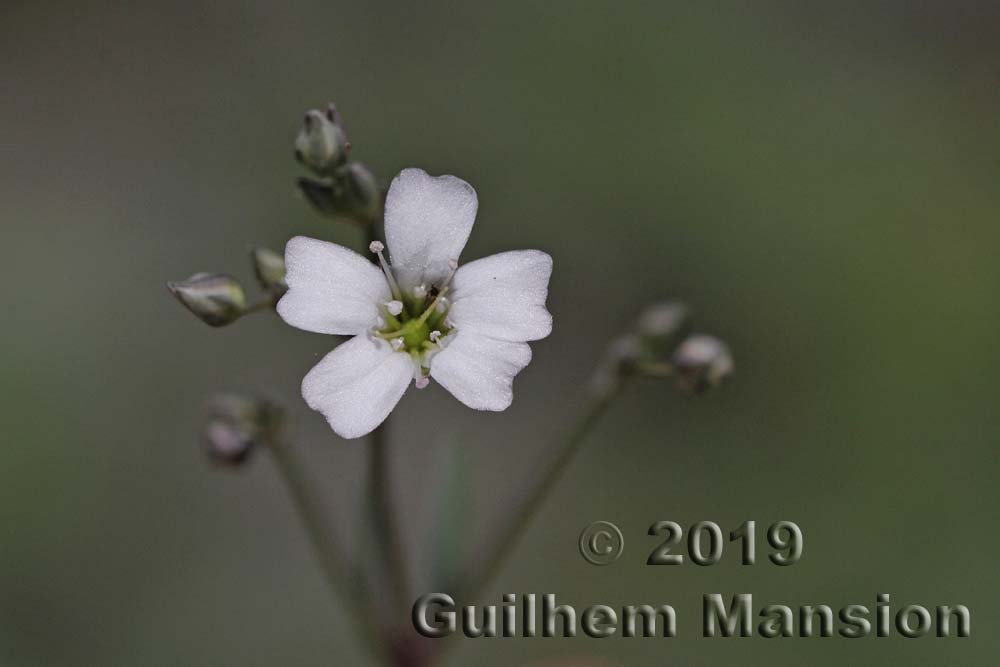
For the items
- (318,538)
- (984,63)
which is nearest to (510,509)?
(318,538)

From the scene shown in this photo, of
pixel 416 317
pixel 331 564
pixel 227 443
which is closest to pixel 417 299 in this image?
pixel 416 317

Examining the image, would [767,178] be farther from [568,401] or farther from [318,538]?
[318,538]

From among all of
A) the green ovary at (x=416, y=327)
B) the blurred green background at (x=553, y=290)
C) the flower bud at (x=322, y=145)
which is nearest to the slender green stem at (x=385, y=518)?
the green ovary at (x=416, y=327)

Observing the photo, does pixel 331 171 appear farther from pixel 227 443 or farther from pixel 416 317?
pixel 227 443

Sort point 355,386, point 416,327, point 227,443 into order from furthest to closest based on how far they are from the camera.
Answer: point 227,443 → point 416,327 → point 355,386

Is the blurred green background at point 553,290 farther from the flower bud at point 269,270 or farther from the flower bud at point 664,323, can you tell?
the flower bud at point 269,270
